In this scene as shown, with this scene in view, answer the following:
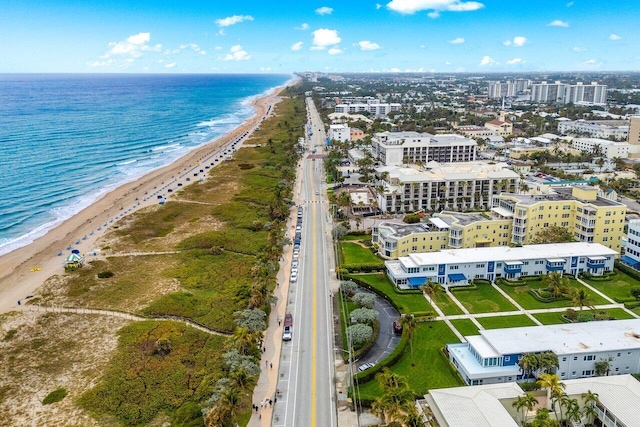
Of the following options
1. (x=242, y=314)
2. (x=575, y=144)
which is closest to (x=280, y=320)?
(x=242, y=314)

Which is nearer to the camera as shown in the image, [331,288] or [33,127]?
[331,288]

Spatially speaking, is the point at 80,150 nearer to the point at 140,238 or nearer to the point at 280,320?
the point at 140,238

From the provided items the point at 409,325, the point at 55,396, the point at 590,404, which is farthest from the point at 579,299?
the point at 55,396

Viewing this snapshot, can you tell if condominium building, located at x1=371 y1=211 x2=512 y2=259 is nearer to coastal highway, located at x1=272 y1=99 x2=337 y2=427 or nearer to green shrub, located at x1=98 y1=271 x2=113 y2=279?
coastal highway, located at x1=272 y1=99 x2=337 y2=427

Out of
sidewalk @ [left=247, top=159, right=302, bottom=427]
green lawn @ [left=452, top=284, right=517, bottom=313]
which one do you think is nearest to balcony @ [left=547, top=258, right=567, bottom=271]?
green lawn @ [left=452, top=284, right=517, bottom=313]

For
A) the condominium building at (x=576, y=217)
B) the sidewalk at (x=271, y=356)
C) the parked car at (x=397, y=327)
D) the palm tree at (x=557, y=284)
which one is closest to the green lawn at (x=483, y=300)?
the palm tree at (x=557, y=284)
